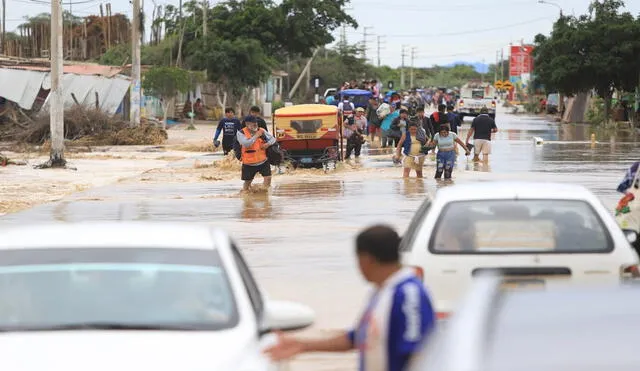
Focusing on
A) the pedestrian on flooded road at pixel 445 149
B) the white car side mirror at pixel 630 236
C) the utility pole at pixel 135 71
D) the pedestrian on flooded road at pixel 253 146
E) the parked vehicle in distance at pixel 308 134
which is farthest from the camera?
the utility pole at pixel 135 71

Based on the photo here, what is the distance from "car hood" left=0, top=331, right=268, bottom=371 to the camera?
564 centimetres

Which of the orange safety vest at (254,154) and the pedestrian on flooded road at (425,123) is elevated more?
the pedestrian on flooded road at (425,123)

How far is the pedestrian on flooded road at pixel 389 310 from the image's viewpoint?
5.16 metres

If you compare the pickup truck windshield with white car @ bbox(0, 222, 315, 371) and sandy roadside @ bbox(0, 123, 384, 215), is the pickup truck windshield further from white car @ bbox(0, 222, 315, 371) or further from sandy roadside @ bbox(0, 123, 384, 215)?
white car @ bbox(0, 222, 315, 371)

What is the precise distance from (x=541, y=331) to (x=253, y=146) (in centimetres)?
2061

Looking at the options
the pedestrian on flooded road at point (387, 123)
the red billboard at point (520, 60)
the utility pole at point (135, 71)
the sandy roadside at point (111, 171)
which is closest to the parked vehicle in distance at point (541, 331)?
the sandy roadside at point (111, 171)

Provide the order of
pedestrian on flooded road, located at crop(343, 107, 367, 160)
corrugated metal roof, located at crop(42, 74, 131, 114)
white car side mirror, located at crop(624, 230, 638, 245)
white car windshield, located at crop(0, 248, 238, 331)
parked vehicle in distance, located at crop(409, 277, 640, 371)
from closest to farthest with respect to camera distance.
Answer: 1. parked vehicle in distance, located at crop(409, 277, 640, 371)
2. white car windshield, located at crop(0, 248, 238, 331)
3. white car side mirror, located at crop(624, 230, 638, 245)
4. pedestrian on flooded road, located at crop(343, 107, 367, 160)
5. corrugated metal roof, located at crop(42, 74, 131, 114)

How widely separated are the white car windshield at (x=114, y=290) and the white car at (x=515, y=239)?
255 centimetres

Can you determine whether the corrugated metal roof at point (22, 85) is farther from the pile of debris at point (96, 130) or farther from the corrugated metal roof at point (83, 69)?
the pile of debris at point (96, 130)

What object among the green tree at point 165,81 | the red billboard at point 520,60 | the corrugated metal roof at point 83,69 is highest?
the red billboard at point 520,60

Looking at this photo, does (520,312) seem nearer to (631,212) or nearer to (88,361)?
(88,361)

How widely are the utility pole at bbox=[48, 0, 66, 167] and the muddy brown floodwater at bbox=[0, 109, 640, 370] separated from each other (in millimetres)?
3344

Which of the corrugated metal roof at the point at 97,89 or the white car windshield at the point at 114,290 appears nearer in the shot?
the white car windshield at the point at 114,290

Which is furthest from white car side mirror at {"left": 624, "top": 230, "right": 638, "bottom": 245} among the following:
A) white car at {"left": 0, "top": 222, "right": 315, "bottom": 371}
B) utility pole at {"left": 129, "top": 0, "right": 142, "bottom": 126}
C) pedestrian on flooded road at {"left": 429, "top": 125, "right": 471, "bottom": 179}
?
utility pole at {"left": 129, "top": 0, "right": 142, "bottom": 126}
